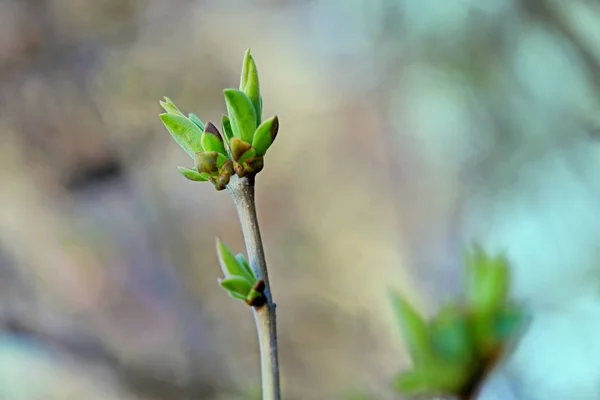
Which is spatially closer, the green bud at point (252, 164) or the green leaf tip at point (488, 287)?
the green bud at point (252, 164)

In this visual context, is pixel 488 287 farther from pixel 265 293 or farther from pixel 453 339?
pixel 265 293

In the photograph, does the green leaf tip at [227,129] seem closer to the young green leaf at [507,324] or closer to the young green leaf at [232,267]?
the young green leaf at [232,267]

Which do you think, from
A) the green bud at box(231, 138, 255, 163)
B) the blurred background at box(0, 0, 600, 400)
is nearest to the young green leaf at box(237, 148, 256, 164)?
the green bud at box(231, 138, 255, 163)

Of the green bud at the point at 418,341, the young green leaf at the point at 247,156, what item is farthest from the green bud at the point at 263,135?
the green bud at the point at 418,341

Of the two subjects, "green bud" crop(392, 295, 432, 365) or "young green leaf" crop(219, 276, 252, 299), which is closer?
"young green leaf" crop(219, 276, 252, 299)

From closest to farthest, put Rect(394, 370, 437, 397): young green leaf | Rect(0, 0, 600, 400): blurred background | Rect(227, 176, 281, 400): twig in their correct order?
Rect(227, 176, 281, 400): twig → Rect(394, 370, 437, 397): young green leaf → Rect(0, 0, 600, 400): blurred background

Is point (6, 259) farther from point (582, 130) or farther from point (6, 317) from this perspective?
point (582, 130)

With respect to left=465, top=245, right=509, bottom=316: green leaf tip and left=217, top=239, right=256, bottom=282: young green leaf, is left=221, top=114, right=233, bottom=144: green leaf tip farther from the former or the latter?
left=465, top=245, right=509, bottom=316: green leaf tip
